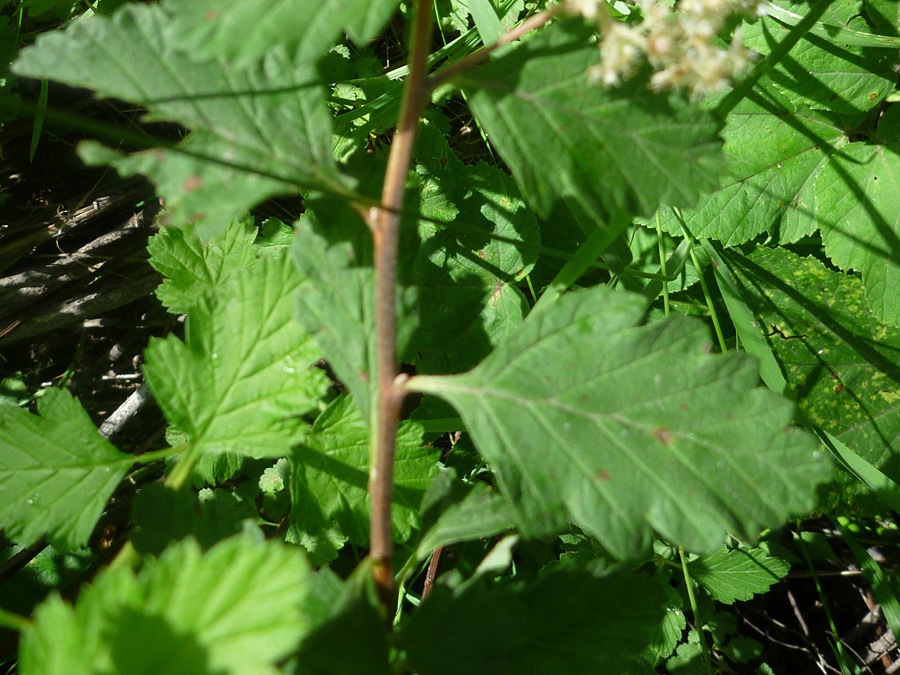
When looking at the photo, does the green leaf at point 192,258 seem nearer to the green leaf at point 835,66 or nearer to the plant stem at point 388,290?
the plant stem at point 388,290

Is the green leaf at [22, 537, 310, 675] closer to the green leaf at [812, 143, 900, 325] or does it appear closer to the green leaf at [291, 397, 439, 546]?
the green leaf at [291, 397, 439, 546]

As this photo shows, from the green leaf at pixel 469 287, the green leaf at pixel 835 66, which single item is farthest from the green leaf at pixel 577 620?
the green leaf at pixel 835 66

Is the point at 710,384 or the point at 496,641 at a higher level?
the point at 710,384

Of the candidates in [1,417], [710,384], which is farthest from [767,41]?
[1,417]

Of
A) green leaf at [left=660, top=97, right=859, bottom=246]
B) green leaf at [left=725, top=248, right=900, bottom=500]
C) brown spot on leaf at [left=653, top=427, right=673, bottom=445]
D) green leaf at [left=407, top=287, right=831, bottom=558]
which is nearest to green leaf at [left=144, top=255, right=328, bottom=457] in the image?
green leaf at [left=407, top=287, right=831, bottom=558]

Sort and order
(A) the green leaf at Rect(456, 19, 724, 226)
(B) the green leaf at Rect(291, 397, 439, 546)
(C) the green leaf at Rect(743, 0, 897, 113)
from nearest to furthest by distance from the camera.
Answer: (A) the green leaf at Rect(456, 19, 724, 226) → (B) the green leaf at Rect(291, 397, 439, 546) → (C) the green leaf at Rect(743, 0, 897, 113)

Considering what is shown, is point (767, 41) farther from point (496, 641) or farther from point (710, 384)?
point (496, 641)
